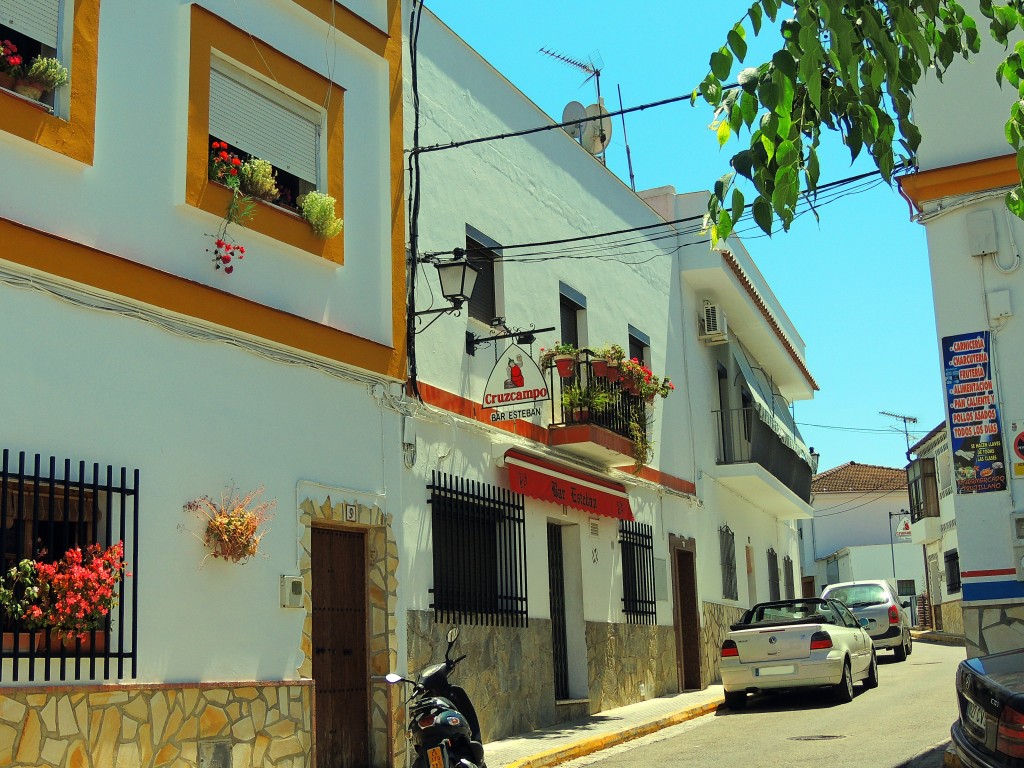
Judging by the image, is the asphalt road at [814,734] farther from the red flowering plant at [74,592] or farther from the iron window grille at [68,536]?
the red flowering plant at [74,592]

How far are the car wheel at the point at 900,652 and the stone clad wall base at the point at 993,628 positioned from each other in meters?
14.3

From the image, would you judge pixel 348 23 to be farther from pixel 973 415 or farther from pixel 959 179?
pixel 973 415

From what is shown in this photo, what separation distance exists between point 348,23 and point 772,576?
19727mm

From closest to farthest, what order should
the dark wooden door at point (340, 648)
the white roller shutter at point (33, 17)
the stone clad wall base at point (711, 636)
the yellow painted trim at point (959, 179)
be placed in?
1. the white roller shutter at point (33, 17)
2. the yellow painted trim at point (959, 179)
3. the dark wooden door at point (340, 648)
4. the stone clad wall base at point (711, 636)

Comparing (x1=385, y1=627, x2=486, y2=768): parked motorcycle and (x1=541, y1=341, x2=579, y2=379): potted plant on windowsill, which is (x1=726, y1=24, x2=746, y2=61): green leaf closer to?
(x1=385, y1=627, x2=486, y2=768): parked motorcycle

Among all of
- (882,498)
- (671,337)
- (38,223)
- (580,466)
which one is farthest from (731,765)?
(882,498)

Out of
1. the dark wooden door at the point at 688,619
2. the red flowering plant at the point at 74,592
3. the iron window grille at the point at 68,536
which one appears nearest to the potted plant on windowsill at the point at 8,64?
the iron window grille at the point at 68,536

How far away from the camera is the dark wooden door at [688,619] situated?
66.3 ft

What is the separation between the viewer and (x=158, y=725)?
29.0ft

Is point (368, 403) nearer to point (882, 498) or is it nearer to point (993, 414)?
point (993, 414)

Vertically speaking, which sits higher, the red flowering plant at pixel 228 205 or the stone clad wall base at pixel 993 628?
the red flowering plant at pixel 228 205

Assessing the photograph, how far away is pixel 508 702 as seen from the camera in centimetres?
1359

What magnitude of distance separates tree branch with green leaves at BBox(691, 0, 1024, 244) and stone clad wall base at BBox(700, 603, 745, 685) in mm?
15656

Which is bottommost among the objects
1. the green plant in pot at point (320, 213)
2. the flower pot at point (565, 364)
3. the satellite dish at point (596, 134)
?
the flower pot at point (565, 364)
